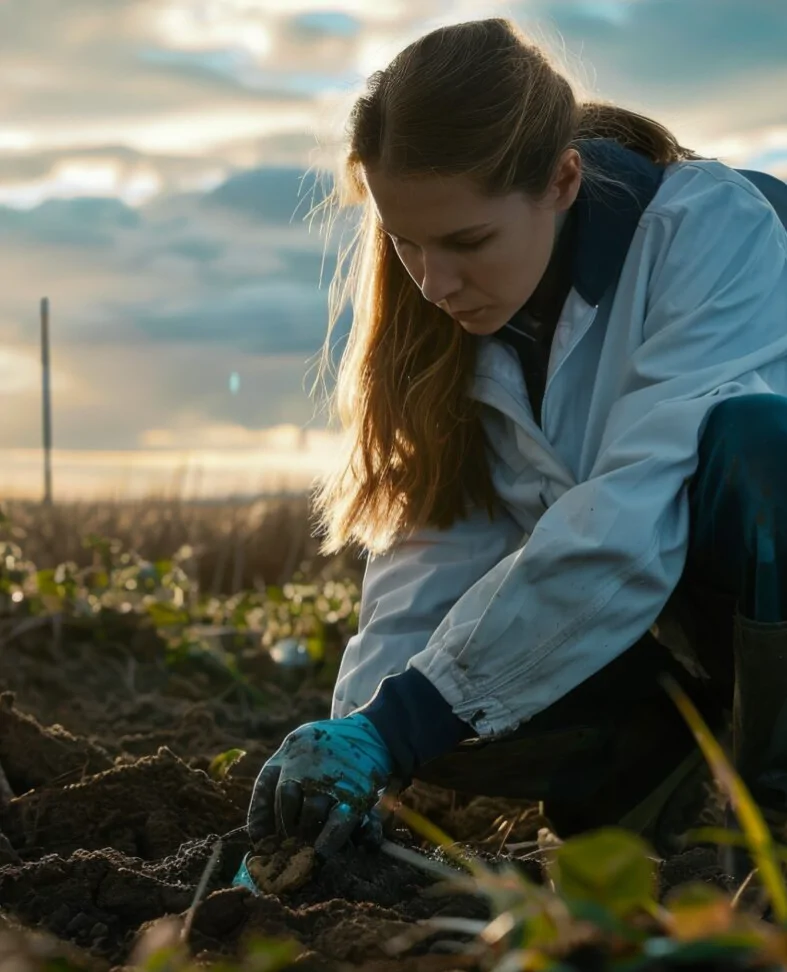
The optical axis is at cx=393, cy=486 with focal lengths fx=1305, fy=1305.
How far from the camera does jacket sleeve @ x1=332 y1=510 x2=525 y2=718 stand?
2.36m

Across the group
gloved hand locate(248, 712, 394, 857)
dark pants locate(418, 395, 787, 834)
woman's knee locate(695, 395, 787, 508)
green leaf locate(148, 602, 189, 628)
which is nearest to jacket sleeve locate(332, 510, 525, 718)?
dark pants locate(418, 395, 787, 834)

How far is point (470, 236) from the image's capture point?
211cm

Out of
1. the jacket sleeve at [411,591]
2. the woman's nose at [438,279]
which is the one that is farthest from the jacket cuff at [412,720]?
the woman's nose at [438,279]

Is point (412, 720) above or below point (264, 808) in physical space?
above

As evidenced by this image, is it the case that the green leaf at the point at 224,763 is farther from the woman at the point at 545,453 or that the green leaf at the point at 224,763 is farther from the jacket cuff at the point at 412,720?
the jacket cuff at the point at 412,720

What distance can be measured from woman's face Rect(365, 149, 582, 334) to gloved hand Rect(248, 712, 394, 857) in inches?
29.5

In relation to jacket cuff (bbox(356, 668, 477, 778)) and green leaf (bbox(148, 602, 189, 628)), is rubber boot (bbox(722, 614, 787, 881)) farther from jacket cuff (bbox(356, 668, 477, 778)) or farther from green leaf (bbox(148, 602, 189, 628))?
green leaf (bbox(148, 602, 189, 628))

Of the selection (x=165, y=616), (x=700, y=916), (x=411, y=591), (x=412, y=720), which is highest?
(x=700, y=916)

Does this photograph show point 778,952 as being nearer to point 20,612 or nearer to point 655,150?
point 655,150

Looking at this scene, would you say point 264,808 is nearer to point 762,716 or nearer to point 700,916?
point 762,716

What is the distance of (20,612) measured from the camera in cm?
438

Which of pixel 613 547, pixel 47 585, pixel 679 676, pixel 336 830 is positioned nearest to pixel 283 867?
pixel 336 830

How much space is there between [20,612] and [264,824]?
8.90 ft

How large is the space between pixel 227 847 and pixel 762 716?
89 cm
